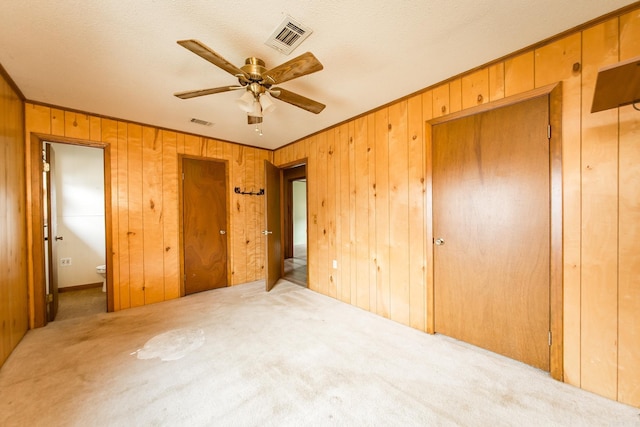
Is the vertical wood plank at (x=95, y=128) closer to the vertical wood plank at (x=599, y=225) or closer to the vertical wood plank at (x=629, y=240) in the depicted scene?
the vertical wood plank at (x=599, y=225)

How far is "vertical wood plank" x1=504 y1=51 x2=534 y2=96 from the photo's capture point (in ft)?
5.82

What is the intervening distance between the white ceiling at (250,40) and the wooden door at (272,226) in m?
1.48

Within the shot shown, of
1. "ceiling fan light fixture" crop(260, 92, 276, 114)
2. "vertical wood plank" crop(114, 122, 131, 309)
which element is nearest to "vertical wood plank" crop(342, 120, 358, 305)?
"ceiling fan light fixture" crop(260, 92, 276, 114)

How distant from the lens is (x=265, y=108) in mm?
1908

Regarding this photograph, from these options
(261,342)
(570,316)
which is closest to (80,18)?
(261,342)

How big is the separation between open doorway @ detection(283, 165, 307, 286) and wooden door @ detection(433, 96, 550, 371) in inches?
95.4

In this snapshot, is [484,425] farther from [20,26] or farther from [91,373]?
[20,26]

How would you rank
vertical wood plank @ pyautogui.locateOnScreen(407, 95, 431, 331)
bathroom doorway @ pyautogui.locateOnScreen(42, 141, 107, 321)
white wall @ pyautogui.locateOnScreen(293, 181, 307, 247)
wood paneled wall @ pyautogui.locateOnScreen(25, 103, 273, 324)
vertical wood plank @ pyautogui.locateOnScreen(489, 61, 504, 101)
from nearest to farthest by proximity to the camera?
vertical wood plank @ pyautogui.locateOnScreen(489, 61, 504, 101) < vertical wood plank @ pyautogui.locateOnScreen(407, 95, 431, 331) < wood paneled wall @ pyautogui.locateOnScreen(25, 103, 273, 324) < bathroom doorway @ pyautogui.locateOnScreen(42, 141, 107, 321) < white wall @ pyautogui.locateOnScreen(293, 181, 307, 247)

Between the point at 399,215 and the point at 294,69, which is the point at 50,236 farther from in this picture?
the point at 399,215

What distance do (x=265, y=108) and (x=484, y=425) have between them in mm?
2489

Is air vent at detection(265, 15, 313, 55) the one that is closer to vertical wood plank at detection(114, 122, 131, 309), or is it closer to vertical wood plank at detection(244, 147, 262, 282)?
vertical wood plank at detection(114, 122, 131, 309)

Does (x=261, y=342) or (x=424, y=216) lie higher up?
(x=424, y=216)

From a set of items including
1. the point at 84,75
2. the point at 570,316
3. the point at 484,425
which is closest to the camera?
the point at 484,425

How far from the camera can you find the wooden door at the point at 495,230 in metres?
1.77
